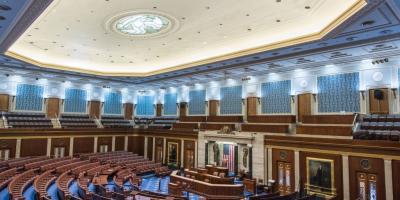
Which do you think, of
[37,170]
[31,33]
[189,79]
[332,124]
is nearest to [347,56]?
[332,124]

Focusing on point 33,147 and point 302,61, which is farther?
point 33,147

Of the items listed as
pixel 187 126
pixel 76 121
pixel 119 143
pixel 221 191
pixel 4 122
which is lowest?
pixel 221 191

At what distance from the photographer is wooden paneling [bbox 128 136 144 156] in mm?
24094

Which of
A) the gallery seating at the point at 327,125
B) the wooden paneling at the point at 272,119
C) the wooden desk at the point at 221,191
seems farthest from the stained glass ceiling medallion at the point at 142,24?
the wooden paneling at the point at 272,119

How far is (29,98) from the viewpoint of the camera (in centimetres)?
2145

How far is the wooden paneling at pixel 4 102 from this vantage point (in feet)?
65.5

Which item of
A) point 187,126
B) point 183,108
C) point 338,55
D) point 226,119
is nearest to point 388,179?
point 338,55

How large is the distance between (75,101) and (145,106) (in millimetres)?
6680

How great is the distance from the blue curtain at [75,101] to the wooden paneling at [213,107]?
37.1 feet

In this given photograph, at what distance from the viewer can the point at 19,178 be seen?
12.0 m

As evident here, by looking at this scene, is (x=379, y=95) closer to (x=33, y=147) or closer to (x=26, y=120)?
(x=33, y=147)

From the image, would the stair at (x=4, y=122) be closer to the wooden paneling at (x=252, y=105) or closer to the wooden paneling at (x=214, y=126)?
the wooden paneling at (x=214, y=126)

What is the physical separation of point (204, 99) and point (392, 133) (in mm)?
14049

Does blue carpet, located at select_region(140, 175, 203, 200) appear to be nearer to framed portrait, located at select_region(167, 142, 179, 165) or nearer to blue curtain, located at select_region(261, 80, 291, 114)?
framed portrait, located at select_region(167, 142, 179, 165)
